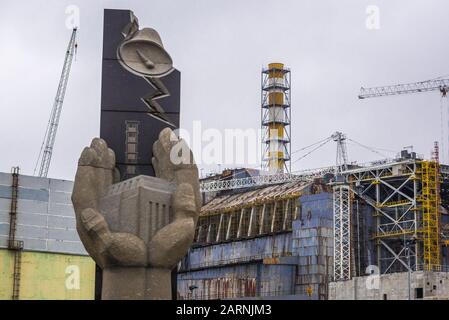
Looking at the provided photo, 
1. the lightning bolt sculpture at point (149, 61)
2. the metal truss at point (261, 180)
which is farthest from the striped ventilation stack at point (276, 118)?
the lightning bolt sculpture at point (149, 61)

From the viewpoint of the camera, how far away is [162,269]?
111ft

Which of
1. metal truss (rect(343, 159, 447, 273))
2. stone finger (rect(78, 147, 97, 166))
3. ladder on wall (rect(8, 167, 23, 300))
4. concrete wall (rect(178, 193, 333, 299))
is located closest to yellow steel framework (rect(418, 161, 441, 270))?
metal truss (rect(343, 159, 447, 273))

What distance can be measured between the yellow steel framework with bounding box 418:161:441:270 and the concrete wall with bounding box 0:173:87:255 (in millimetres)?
36215

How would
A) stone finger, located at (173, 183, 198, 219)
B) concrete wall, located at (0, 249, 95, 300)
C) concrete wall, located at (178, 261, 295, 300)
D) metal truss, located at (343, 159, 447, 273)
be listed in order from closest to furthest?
stone finger, located at (173, 183, 198, 219), concrete wall, located at (0, 249, 95, 300), metal truss, located at (343, 159, 447, 273), concrete wall, located at (178, 261, 295, 300)

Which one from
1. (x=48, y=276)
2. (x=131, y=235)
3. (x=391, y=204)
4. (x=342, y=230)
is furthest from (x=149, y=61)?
(x=391, y=204)

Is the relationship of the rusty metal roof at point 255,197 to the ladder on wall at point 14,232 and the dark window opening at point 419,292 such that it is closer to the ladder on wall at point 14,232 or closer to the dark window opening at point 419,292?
the dark window opening at point 419,292

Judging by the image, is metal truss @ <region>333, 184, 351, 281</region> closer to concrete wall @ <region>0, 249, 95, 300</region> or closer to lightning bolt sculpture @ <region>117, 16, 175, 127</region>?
concrete wall @ <region>0, 249, 95, 300</region>

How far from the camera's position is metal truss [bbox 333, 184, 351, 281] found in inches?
3861

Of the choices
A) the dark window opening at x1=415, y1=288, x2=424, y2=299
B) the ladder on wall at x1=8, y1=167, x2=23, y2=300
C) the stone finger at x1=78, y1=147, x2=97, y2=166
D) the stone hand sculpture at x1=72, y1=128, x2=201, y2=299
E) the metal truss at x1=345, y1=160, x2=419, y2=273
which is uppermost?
the metal truss at x1=345, y1=160, x2=419, y2=273

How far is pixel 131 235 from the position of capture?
33.5 meters

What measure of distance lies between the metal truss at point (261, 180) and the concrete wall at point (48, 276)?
39.1m

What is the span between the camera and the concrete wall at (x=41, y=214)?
2874 inches
